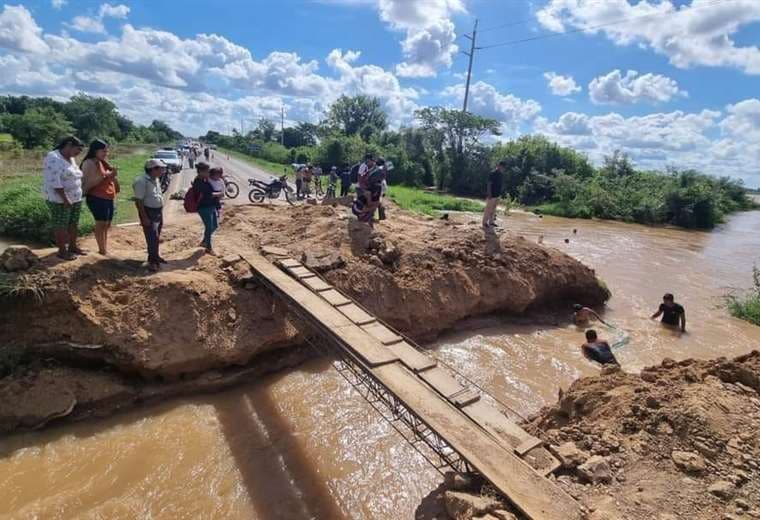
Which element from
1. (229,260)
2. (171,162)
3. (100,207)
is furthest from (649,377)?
(171,162)

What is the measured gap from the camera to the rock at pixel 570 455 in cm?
326

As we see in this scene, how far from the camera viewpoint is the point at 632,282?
12281mm

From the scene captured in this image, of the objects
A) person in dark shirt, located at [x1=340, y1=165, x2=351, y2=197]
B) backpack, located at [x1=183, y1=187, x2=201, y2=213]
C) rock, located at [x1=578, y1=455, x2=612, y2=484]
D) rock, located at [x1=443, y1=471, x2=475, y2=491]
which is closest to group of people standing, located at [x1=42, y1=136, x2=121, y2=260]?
backpack, located at [x1=183, y1=187, x2=201, y2=213]

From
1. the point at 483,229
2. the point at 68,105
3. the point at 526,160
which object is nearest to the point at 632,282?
the point at 483,229

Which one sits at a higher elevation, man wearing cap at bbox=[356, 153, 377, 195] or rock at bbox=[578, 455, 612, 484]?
man wearing cap at bbox=[356, 153, 377, 195]

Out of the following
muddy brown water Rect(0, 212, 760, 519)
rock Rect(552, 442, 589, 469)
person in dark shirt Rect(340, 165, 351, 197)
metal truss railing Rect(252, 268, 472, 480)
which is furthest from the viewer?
person in dark shirt Rect(340, 165, 351, 197)

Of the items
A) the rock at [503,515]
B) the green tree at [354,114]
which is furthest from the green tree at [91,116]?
→ the rock at [503,515]

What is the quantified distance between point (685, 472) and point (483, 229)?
684 centimetres

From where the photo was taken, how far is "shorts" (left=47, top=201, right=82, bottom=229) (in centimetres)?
523

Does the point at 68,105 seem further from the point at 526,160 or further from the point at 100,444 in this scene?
the point at 100,444

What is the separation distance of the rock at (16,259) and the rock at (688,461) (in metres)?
6.78

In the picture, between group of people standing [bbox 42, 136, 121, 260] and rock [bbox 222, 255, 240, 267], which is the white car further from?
group of people standing [bbox 42, 136, 121, 260]

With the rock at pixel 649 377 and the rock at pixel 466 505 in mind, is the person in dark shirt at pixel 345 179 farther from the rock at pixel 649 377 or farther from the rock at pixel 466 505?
the rock at pixel 466 505

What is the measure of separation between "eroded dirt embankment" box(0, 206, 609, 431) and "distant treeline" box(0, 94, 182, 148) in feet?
115
